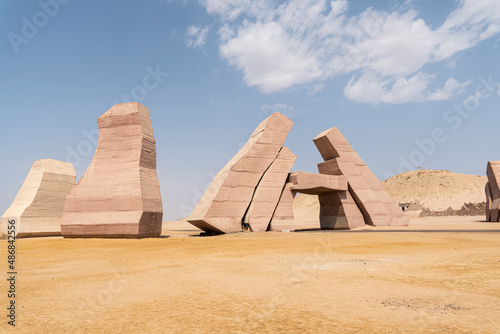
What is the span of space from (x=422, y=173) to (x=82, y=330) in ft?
255

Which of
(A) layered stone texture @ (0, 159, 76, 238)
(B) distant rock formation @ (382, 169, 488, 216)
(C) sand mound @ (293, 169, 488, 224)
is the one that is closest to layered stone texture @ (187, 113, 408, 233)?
(A) layered stone texture @ (0, 159, 76, 238)

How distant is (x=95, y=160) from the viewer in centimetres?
1583

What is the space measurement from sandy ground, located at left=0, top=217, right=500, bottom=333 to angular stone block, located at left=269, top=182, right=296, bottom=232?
10390 mm

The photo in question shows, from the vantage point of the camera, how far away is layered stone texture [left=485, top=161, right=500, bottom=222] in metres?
23.0

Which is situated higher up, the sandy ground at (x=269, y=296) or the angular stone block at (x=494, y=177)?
the angular stone block at (x=494, y=177)

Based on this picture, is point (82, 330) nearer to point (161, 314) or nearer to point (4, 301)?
point (161, 314)

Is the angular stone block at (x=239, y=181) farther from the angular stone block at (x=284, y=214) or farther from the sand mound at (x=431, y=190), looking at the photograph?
the sand mound at (x=431, y=190)

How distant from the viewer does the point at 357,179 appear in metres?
20.6

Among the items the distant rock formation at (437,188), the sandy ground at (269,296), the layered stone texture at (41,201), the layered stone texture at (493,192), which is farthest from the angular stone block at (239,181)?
the distant rock formation at (437,188)

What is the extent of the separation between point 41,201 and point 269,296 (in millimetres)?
20252

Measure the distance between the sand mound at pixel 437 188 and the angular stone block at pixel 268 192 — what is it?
45981 millimetres

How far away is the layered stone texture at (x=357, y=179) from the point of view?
2017 cm

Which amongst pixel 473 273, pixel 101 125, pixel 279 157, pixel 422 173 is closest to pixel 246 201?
pixel 279 157

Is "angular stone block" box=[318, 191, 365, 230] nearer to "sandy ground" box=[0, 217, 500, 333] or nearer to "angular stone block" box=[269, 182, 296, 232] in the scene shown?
"angular stone block" box=[269, 182, 296, 232]
